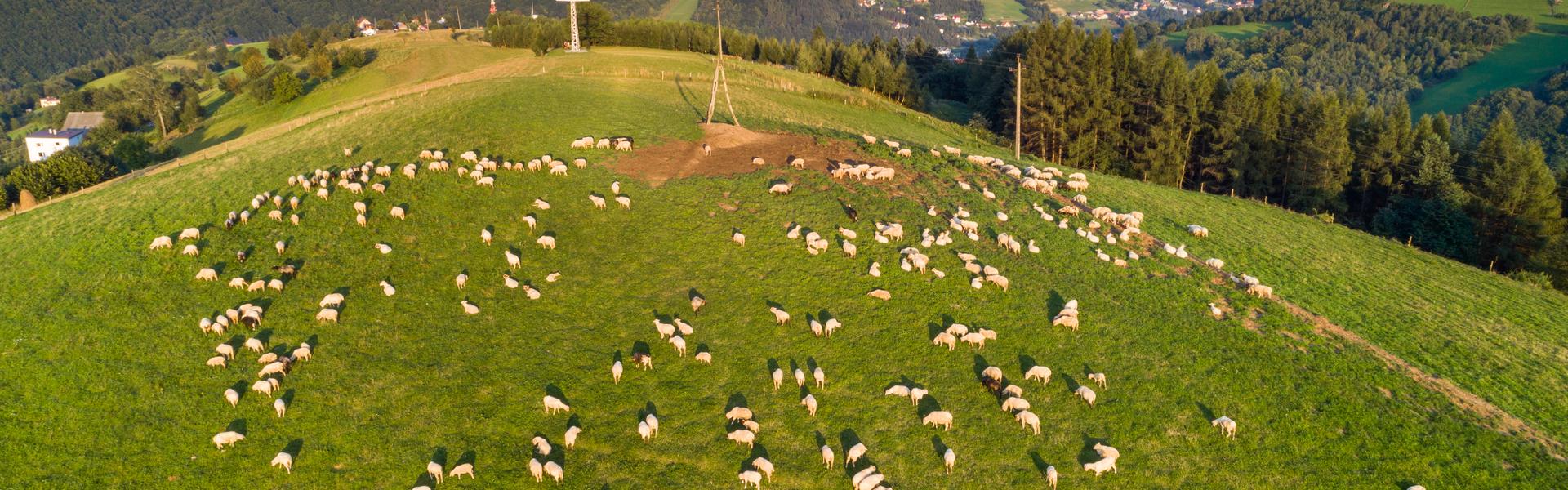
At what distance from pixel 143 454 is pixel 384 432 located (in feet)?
20.9

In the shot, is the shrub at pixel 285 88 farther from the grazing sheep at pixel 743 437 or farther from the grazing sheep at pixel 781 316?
the grazing sheep at pixel 743 437

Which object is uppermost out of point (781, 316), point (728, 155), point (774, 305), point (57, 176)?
point (728, 155)

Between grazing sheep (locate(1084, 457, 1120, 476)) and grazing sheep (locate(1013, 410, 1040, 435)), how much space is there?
72.5 inches

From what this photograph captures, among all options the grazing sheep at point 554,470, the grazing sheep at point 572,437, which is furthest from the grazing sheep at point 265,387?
the grazing sheep at point 554,470

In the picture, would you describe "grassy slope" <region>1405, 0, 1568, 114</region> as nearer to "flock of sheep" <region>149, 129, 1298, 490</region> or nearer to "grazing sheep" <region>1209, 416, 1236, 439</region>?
"flock of sheep" <region>149, 129, 1298, 490</region>

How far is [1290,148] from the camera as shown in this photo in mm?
69250

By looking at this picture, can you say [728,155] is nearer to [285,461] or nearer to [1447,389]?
[285,461]

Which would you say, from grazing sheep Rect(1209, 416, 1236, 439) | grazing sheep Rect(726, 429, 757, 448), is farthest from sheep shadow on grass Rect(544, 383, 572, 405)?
grazing sheep Rect(1209, 416, 1236, 439)

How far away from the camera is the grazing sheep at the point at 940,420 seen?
22.5 meters

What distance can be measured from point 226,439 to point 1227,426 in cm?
3099

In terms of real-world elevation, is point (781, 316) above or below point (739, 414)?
above

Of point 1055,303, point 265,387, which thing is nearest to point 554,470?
point 265,387

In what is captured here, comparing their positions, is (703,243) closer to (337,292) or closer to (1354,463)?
(337,292)

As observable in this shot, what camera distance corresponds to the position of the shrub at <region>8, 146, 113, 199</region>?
159 ft
